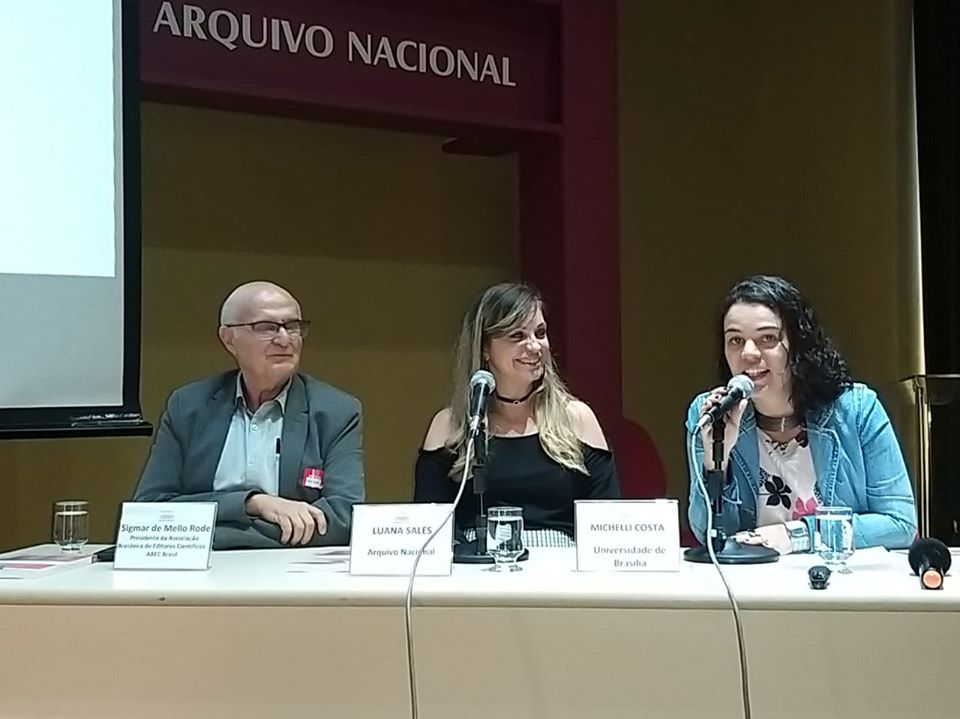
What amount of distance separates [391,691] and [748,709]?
43 centimetres

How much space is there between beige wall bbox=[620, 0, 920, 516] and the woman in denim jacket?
1.92 metres

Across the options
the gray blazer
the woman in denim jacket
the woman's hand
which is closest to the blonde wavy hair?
the gray blazer

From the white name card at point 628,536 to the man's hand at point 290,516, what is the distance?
676 millimetres

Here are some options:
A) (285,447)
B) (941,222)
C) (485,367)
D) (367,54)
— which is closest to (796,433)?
(485,367)

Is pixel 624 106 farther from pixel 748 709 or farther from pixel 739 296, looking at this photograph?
pixel 748 709

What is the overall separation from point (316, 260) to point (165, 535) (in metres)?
2.08

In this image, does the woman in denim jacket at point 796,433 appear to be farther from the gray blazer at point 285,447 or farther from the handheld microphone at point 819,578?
the gray blazer at point 285,447

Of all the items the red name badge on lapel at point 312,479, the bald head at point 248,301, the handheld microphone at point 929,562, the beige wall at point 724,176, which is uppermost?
the beige wall at point 724,176

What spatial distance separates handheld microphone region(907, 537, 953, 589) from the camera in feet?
4.51

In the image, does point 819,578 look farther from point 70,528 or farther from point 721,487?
point 70,528

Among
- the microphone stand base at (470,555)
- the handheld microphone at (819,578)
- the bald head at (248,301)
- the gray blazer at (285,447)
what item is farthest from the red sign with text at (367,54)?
the handheld microphone at (819,578)

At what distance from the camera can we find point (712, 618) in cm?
134

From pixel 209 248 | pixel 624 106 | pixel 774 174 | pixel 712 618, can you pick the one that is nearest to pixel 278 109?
pixel 209 248

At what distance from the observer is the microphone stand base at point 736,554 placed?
5.23 ft
